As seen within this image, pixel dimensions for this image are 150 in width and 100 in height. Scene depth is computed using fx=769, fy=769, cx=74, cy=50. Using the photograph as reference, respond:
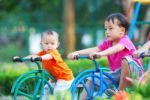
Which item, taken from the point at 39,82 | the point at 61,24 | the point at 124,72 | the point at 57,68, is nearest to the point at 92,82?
the point at 124,72

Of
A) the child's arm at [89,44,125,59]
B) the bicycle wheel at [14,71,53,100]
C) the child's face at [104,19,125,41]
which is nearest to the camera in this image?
the child's arm at [89,44,125,59]

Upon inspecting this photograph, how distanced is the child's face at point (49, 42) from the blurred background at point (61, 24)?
11167 millimetres

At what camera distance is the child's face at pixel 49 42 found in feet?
29.8

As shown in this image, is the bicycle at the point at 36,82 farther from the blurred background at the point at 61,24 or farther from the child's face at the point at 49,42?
the blurred background at the point at 61,24

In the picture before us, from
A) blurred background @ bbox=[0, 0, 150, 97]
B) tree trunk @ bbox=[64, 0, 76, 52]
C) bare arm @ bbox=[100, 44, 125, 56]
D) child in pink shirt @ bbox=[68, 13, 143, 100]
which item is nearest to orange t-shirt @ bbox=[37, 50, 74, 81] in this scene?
child in pink shirt @ bbox=[68, 13, 143, 100]

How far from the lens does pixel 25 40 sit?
26.5m

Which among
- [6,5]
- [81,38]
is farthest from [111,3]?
[6,5]

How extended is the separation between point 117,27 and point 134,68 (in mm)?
605

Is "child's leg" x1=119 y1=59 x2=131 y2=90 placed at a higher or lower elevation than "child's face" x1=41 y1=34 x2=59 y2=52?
lower

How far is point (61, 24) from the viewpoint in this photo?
2825cm

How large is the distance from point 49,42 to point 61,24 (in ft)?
62.8

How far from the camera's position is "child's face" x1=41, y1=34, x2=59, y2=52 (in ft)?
29.8

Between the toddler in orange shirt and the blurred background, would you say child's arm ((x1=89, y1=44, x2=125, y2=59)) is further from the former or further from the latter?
the blurred background

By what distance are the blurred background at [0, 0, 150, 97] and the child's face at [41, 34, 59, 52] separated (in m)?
11.2
